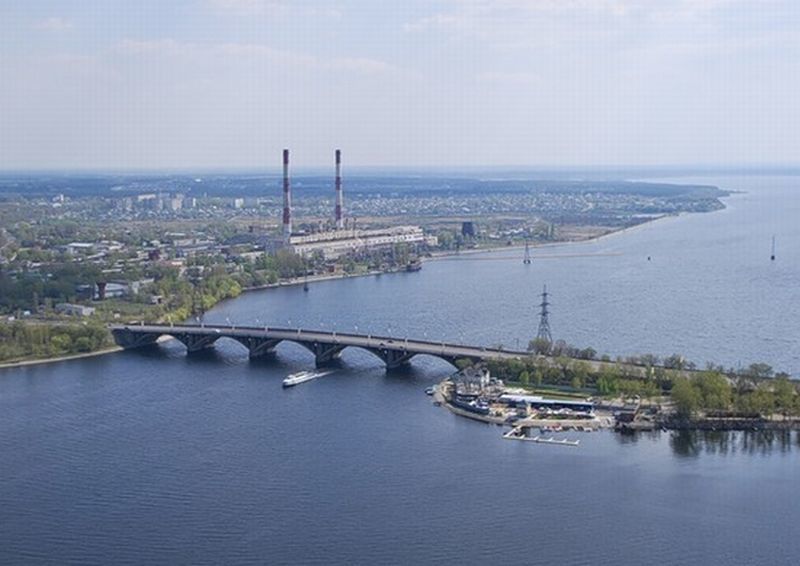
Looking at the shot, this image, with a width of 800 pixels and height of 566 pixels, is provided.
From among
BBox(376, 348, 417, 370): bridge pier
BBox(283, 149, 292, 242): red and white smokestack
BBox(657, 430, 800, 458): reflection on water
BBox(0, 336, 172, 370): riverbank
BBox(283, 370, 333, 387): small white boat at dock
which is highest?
BBox(283, 149, 292, 242): red and white smokestack

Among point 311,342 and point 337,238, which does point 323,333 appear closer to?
point 311,342

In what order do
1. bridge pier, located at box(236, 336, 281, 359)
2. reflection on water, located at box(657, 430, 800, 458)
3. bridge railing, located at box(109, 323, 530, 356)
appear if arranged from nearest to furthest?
1. reflection on water, located at box(657, 430, 800, 458)
2. bridge railing, located at box(109, 323, 530, 356)
3. bridge pier, located at box(236, 336, 281, 359)

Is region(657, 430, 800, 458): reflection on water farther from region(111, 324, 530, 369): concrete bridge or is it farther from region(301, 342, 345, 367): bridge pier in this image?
region(301, 342, 345, 367): bridge pier

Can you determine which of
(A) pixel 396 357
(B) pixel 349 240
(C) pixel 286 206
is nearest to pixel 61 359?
(A) pixel 396 357

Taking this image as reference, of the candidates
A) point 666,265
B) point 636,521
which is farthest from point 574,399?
point 666,265

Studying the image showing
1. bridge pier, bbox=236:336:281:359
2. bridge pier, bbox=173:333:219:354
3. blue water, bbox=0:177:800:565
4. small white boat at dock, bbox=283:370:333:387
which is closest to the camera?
blue water, bbox=0:177:800:565

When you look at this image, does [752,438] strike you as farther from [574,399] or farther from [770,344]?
[770,344]

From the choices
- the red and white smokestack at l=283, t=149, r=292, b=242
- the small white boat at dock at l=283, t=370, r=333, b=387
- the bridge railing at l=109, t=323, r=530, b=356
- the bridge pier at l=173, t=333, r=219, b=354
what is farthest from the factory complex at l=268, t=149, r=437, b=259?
the small white boat at dock at l=283, t=370, r=333, b=387

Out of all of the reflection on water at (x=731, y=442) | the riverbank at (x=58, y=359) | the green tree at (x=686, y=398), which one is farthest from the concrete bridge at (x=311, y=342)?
the reflection on water at (x=731, y=442)
